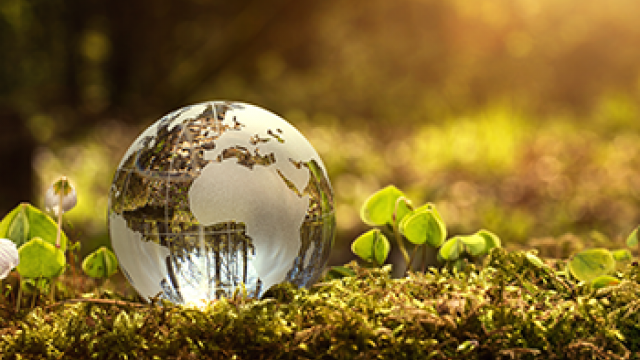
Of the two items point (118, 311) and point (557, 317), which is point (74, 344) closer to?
point (118, 311)

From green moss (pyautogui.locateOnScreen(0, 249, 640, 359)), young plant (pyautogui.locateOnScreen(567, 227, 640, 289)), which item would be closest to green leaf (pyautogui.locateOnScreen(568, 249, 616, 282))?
young plant (pyautogui.locateOnScreen(567, 227, 640, 289))

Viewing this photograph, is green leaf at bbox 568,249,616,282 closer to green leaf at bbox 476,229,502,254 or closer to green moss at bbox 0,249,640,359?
green moss at bbox 0,249,640,359

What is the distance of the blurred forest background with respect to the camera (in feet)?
14.4

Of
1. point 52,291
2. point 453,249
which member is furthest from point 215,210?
point 453,249

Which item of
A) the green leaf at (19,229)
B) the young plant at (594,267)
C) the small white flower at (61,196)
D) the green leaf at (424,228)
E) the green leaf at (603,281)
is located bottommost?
the green leaf at (603,281)

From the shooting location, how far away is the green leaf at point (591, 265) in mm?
1408

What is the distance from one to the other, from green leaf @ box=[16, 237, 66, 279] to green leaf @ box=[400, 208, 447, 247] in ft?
2.84

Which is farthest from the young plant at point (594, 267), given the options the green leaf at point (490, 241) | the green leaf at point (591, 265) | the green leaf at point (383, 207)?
the green leaf at point (383, 207)

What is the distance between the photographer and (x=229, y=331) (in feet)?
3.68

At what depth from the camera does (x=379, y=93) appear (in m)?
10.8

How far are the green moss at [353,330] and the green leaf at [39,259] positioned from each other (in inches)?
4.9

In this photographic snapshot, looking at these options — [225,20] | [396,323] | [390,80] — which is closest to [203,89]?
[225,20]

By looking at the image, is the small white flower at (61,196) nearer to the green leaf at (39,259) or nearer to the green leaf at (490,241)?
the green leaf at (39,259)

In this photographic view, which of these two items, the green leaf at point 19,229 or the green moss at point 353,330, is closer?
the green moss at point 353,330
